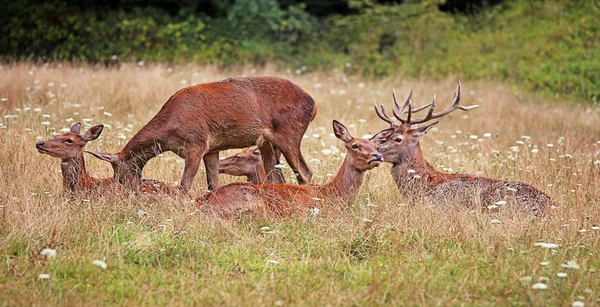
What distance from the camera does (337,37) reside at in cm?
2083

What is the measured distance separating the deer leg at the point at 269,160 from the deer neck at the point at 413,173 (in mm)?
1158

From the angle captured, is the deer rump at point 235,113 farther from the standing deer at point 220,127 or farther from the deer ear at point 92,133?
the deer ear at point 92,133

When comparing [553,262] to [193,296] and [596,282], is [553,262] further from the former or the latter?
[193,296]

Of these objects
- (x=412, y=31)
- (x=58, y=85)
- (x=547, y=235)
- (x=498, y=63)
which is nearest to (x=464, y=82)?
(x=498, y=63)

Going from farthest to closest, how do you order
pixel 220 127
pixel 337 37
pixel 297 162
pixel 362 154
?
pixel 337 37 → pixel 297 162 → pixel 220 127 → pixel 362 154

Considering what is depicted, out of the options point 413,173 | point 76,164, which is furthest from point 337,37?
point 76,164

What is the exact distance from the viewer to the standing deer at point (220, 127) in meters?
7.45

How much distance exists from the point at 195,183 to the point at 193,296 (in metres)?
3.12

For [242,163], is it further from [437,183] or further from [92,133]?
[437,183]

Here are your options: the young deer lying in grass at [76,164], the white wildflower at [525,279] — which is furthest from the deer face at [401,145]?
the white wildflower at [525,279]

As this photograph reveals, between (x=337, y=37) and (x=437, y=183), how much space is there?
13.4m

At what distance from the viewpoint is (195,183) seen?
808cm

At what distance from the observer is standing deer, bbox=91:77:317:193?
24.5ft

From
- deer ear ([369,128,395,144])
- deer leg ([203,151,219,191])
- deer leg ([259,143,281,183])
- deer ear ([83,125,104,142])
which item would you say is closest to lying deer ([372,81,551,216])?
deer ear ([369,128,395,144])
